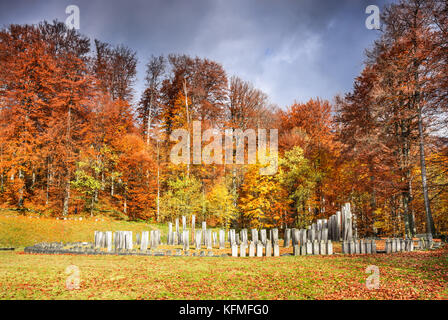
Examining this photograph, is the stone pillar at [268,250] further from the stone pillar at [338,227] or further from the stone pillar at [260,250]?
the stone pillar at [338,227]

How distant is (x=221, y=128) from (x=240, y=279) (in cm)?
2343

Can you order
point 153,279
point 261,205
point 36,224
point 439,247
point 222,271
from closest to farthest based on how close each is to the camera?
point 153,279, point 222,271, point 439,247, point 36,224, point 261,205

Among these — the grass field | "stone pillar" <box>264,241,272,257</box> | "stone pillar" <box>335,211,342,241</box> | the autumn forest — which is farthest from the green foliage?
the grass field

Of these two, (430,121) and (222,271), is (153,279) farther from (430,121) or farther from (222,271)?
(430,121)

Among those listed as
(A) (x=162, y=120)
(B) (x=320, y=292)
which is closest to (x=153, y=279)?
(B) (x=320, y=292)

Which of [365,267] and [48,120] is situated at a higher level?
[48,120]

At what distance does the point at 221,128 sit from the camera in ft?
97.4

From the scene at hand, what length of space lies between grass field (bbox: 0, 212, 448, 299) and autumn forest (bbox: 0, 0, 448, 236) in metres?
7.71

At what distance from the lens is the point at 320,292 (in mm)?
6039

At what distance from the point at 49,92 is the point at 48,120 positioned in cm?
279

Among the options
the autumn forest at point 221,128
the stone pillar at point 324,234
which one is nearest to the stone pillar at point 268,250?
the stone pillar at point 324,234

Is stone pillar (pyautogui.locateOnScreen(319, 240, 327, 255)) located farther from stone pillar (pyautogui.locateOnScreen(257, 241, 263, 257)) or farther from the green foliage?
the green foliage

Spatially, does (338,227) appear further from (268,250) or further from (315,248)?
(268,250)

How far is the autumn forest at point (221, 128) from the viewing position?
15.9 m
